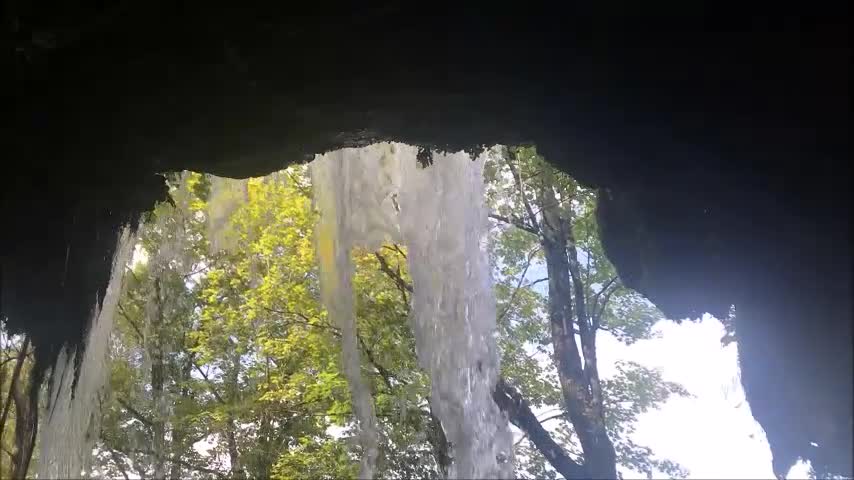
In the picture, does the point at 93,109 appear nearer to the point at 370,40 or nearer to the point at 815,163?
the point at 370,40

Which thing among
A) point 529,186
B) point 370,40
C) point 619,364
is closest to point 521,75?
point 370,40

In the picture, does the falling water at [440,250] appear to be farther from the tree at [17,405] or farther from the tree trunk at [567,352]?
the tree at [17,405]

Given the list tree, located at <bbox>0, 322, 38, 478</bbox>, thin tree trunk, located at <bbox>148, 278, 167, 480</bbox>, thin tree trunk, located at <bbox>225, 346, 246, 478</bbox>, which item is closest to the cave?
tree, located at <bbox>0, 322, 38, 478</bbox>

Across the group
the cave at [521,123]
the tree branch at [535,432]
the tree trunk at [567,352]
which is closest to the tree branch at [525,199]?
the tree trunk at [567,352]

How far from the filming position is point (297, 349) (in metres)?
12.7

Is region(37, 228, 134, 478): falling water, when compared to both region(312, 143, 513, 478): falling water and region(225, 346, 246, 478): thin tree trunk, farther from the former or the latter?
region(225, 346, 246, 478): thin tree trunk

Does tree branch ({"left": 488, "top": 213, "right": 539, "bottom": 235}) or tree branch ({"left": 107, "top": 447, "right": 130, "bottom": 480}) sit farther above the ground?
tree branch ({"left": 488, "top": 213, "right": 539, "bottom": 235})

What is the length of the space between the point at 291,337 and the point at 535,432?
5619 mm

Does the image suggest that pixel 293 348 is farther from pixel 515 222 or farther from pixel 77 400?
pixel 77 400

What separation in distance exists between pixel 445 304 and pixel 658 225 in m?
3.83

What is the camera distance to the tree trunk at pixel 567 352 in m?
8.72

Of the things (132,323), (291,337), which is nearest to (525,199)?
(291,337)

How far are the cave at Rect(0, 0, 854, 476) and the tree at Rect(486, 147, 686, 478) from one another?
4.50 meters

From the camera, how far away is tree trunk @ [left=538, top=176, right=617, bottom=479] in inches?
343
